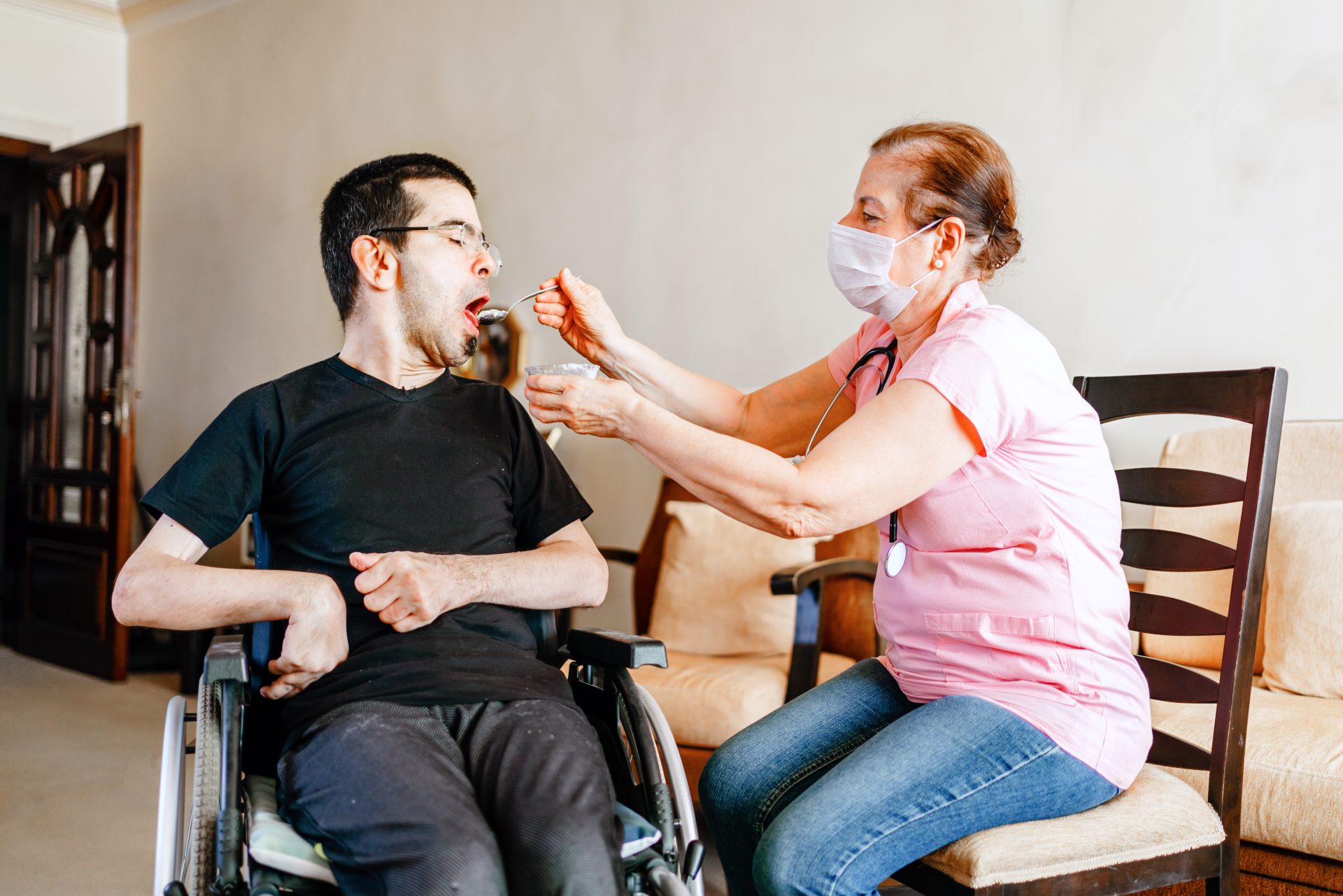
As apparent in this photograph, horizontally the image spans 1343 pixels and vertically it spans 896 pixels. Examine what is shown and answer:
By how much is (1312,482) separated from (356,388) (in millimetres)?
1929

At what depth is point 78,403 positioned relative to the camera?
482cm

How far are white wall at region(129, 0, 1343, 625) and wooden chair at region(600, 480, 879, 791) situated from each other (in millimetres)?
490

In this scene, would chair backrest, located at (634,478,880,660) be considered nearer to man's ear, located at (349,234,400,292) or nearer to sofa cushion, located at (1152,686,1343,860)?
sofa cushion, located at (1152,686,1343,860)

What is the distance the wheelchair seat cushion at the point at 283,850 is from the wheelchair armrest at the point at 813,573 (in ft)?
4.49

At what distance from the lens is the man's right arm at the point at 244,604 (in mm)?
1356

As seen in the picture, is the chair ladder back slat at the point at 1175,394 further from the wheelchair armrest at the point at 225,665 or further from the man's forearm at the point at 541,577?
the wheelchair armrest at the point at 225,665

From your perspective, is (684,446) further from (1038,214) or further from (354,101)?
(354,101)

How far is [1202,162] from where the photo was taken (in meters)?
2.58

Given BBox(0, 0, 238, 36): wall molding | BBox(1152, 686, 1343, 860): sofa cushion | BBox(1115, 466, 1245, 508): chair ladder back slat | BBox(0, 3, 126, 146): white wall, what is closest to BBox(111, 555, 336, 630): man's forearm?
BBox(1115, 466, 1245, 508): chair ladder back slat

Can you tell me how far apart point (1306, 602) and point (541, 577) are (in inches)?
59.2

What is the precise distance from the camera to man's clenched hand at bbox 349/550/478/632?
1385 mm

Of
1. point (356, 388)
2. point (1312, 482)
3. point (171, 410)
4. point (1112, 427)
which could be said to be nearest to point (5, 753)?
point (171, 410)

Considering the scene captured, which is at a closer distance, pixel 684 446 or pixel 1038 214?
pixel 684 446

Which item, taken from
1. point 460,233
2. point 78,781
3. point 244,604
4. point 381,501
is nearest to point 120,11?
point 78,781
